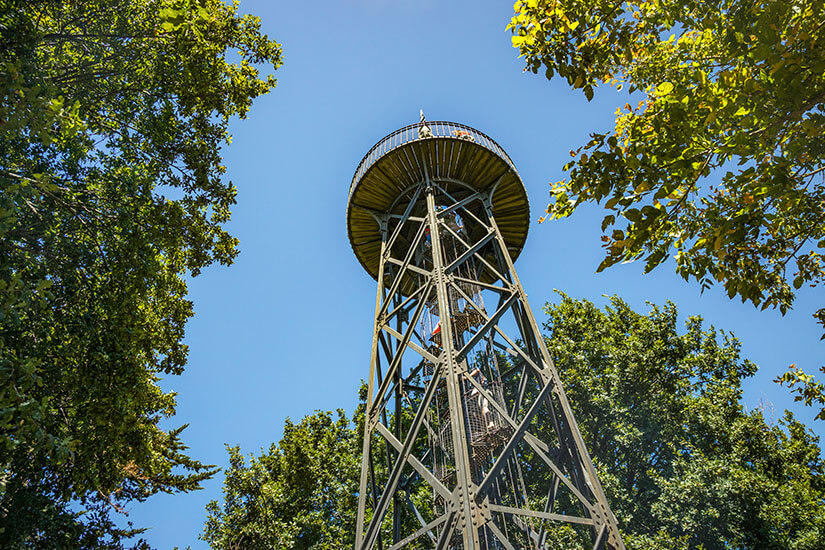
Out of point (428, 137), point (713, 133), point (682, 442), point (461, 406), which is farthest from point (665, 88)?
point (682, 442)

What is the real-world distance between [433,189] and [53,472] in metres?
9.45

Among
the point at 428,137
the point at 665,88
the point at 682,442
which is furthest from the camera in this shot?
the point at 682,442

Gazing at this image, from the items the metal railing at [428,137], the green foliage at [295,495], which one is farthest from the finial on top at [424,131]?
the green foliage at [295,495]

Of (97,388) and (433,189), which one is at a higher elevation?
(433,189)

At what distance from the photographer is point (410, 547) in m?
12.7

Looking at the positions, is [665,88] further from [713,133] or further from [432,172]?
[432,172]

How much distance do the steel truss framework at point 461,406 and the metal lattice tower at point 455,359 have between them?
0.03 m

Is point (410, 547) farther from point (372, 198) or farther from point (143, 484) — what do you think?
point (372, 198)

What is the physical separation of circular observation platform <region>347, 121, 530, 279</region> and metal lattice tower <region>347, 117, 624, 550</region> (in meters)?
0.02

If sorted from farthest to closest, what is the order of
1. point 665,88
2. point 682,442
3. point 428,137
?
point 682,442 < point 428,137 < point 665,88

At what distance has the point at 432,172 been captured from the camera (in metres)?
10.8

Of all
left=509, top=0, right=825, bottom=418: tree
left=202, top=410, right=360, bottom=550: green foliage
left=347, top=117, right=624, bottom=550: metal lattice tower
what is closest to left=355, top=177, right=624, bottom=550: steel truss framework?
left=347, top=117, right=624, bottom=550: metal lattice tower

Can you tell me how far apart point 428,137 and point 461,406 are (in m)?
6.00

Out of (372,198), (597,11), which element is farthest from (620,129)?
(372,198)
